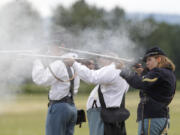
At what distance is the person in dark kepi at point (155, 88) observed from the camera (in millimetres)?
6660

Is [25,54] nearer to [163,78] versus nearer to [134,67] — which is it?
[134,67]

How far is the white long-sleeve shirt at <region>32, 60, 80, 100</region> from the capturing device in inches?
299

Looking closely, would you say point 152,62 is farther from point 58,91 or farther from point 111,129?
point 58,91

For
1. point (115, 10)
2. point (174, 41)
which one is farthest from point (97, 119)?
point (174, 41)

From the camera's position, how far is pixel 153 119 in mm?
6977

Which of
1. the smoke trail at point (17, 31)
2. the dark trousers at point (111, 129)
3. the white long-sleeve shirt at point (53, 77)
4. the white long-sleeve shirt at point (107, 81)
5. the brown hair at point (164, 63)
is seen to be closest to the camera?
the brown hair at point (164, 63)

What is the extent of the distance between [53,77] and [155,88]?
5.92ft

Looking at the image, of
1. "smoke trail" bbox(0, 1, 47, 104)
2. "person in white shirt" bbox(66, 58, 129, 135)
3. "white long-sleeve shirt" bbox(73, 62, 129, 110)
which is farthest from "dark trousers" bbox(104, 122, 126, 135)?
"smoke trail" bbox(0, 1, 47, 104)

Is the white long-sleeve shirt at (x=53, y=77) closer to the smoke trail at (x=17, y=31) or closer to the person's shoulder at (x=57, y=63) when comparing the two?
the person's shoulder at (x=57, y=63)

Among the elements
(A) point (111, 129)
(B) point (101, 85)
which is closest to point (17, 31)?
Result: (B) point (101, 85)

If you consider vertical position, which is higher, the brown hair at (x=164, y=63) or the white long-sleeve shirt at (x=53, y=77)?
the brown hair at (x=164, y=63)

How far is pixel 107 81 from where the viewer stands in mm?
7129

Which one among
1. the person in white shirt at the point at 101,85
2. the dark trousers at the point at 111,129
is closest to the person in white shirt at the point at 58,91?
the person in white shirt at the point at 101,85

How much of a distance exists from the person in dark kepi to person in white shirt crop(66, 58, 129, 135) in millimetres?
385
